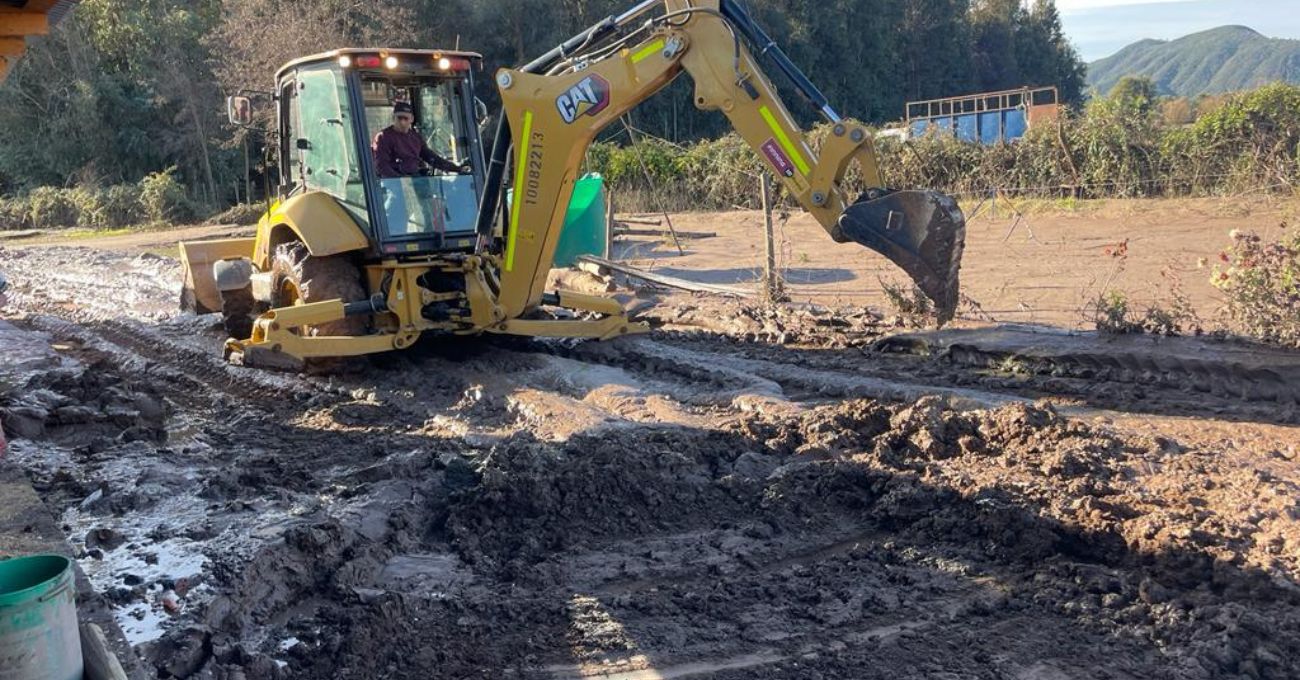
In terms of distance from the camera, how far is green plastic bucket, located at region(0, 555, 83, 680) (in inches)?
121

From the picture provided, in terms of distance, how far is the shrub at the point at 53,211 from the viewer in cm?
3347

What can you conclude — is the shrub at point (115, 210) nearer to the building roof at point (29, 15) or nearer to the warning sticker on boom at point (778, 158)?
the building roof at point (29, 15)

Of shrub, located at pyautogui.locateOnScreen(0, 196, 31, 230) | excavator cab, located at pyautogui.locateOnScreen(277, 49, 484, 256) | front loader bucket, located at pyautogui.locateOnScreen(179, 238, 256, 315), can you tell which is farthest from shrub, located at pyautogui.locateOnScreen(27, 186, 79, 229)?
excavator cab, located at pyautogui.locateOnScreen(277, 49, 484, 256)

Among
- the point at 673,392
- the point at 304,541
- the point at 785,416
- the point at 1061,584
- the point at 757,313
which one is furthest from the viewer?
the point at 757,313

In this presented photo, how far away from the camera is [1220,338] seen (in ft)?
27.9

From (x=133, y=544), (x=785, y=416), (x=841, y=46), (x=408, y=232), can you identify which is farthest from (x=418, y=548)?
(x=841, y=46)

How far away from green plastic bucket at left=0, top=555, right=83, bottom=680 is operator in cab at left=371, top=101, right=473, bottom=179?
19.3 feet

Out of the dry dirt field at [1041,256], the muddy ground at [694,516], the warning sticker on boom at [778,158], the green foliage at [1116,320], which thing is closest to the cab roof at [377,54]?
the muddy ground at [694,516]

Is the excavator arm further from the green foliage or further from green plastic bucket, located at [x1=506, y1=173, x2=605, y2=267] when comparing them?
green plastic bucket, located at [x1=506, y1=173, x2=605, y2=267]

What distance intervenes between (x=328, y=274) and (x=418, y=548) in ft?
13.7

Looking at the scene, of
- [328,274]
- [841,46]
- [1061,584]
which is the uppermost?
[841,46]

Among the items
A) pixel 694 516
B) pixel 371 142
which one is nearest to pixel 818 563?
pixel 694 516

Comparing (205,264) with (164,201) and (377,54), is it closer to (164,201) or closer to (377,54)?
(377,54)

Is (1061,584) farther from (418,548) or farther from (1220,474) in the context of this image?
(418,548)
